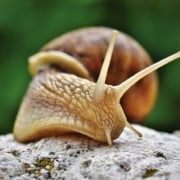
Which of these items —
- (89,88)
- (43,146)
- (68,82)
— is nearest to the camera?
(43,146)

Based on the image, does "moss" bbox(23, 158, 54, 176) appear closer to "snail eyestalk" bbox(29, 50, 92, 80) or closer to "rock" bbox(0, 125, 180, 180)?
"rock" bbox(0, 125, 180, 180)

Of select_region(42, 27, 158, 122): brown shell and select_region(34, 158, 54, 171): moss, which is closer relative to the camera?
select_region(34, 158, 54, 171): moss

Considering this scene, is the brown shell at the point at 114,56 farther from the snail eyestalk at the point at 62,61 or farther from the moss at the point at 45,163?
the moss at the point at 45,163

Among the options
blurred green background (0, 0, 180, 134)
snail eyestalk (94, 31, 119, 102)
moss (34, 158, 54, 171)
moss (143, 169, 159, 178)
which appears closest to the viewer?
moss (143, 169, 159, 178)

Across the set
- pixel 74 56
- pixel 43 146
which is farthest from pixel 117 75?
pixel 43 146

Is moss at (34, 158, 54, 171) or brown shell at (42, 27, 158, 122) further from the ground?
brown shell at (42, 27, 158, 122)

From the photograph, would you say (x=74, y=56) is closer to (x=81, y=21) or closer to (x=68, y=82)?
(x=68, y=82)

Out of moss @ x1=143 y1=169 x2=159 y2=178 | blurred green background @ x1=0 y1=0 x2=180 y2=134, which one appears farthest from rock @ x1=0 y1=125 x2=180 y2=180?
blurred green background @ x1=0 y1=0 x2=180 y2=134
